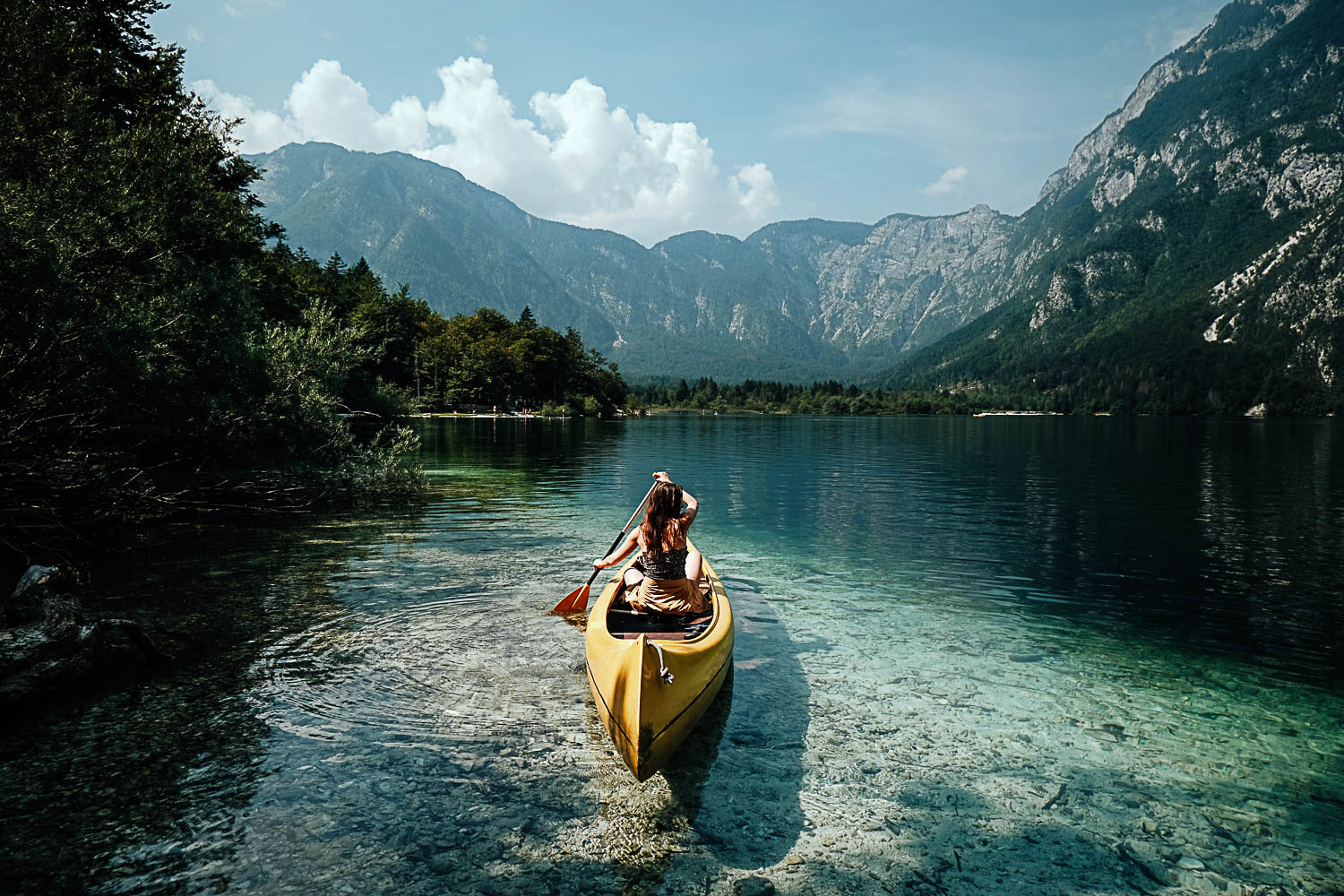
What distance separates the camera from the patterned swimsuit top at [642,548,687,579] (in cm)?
987

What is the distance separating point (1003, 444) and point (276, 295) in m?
68.1

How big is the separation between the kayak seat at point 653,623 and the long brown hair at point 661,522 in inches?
35.6

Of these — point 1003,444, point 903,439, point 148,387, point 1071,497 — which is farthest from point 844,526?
point 903,439

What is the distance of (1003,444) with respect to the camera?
7269 cm

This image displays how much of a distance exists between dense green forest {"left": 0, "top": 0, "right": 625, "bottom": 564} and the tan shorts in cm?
898

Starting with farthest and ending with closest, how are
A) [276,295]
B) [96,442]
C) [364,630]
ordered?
[276,295] → [96,442] → [364,630]

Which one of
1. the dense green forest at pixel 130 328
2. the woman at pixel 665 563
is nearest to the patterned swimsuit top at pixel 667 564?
the woman at pixel 665 563

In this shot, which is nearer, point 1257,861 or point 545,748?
point 1257,861

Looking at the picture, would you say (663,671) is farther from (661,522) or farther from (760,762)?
(661,522)

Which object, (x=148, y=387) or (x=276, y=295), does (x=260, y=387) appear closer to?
(x=148, y=387)

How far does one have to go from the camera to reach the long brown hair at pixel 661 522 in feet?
32.4

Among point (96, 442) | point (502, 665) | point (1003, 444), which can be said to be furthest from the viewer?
point (1003, 444)

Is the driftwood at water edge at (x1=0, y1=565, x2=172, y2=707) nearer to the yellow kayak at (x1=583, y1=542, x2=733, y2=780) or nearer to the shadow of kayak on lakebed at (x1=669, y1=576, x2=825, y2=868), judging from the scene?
the yellow kayak at (x1=583, y1=542, x2=733, y2=780)

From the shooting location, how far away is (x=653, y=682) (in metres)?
6.86
